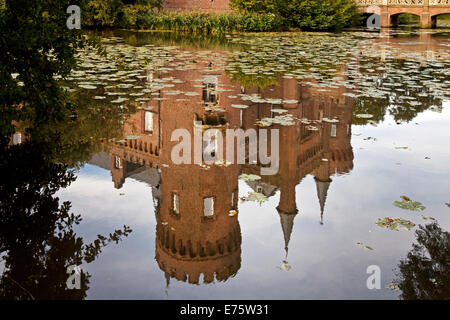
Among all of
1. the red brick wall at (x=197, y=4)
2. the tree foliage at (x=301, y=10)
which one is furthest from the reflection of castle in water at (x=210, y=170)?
the red brick wall at (x=197, y=4)

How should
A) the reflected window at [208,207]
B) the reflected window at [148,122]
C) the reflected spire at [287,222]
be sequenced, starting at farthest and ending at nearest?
1. the reflected window at [148,122]
2. the reflected window at [208,207]
3. the reflected spire at [287,222]

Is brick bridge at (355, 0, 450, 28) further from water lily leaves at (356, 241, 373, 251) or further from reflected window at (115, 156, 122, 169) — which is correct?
water lily leaves at (356, 241, 373, 251)

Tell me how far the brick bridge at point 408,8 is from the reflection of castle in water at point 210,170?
51317mm

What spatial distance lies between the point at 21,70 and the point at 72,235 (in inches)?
145

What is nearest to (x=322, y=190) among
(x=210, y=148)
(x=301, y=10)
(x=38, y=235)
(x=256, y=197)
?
(x=256, y=197)

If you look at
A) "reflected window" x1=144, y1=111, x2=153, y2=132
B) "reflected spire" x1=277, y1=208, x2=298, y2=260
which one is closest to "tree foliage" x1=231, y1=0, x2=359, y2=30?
"reflected window" x1=144, y1=111, x2=153, y2=132

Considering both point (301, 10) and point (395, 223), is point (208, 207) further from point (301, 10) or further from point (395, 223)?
point (301, 10)

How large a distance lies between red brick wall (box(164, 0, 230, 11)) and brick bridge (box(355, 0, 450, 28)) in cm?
1693

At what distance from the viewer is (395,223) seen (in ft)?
16.9

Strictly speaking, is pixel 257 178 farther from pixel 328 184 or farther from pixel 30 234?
pixel 30 234

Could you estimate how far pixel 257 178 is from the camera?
6336 millimetres

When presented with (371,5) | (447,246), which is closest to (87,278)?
(447,246)

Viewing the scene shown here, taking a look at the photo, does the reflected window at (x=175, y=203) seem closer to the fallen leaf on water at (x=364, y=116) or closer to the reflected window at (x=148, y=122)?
the reflected window at (x=148, y=122)

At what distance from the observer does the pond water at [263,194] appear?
4.04m
